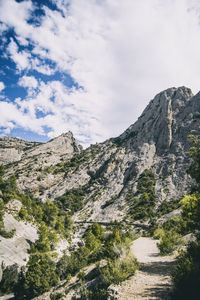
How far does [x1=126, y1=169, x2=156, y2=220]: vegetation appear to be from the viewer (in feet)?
173

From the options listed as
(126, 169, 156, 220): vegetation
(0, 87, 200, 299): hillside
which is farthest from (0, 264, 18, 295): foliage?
(126, 169, 156, 220): vegetation

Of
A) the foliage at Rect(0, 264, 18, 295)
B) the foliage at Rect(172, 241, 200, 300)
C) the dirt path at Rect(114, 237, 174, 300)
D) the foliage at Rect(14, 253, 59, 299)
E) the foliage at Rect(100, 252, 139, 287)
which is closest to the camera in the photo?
the foliage at Rect(172, 241, 200, 300)

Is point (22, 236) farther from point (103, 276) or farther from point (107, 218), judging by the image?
point (107, 218)

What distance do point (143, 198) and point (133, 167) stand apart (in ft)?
72.1

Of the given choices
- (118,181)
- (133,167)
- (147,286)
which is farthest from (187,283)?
(133,167)

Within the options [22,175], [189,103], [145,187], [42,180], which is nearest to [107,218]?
[145,187]

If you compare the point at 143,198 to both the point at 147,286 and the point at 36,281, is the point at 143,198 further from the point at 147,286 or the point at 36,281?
the point at 147,286

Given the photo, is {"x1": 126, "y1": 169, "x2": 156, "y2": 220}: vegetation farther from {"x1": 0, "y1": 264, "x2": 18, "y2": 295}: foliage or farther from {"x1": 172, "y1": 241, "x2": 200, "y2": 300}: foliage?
{"x1": 172, "y1": 241, "x2": 200, "y2": 300}: foliage

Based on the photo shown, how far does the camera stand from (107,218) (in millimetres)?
58844

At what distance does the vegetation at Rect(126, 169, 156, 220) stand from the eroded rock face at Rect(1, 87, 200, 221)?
2.32m

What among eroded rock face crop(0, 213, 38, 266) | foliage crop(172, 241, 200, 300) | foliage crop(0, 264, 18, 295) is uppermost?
foliage crop(172, 241, 200, 300)

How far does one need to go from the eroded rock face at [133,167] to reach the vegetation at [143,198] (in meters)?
2.32

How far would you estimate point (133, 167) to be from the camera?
261ft

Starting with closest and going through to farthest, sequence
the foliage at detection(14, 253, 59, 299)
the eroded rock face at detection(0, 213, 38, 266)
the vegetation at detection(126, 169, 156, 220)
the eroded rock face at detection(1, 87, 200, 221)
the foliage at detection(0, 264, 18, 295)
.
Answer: the foliage at detection(14, 253, 59, 299)
the foliage at detection(0, 264, 18, 295)
the eroded rock face at detection(0, 213, 38, 266)
the vegetation at detection(126, 169, 156, 220)
the eroded rock face at detection(1, 87, 200, 221)
